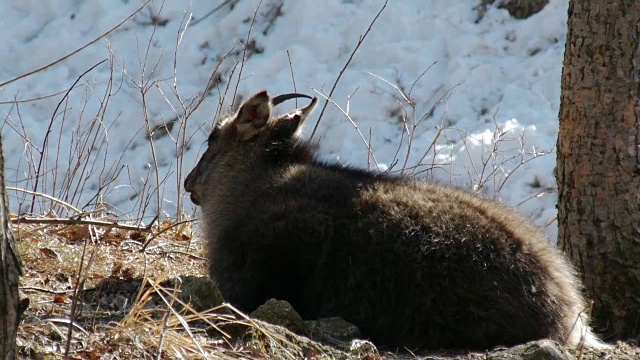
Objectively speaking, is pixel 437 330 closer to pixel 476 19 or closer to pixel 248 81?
pixel 248 81

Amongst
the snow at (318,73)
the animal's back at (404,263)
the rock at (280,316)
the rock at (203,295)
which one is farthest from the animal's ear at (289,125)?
the snow at (318,73)

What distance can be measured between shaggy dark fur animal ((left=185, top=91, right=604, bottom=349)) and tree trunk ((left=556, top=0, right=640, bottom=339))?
1.58 ft

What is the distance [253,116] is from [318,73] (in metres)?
6.54

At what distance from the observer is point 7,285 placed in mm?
2777

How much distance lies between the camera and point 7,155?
11062mm

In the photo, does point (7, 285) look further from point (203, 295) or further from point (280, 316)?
point (203, 295)

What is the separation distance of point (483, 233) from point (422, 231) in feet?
0.83

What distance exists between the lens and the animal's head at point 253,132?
220 inches

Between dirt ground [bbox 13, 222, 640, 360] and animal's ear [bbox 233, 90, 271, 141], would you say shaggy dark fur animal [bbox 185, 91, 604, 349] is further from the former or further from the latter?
animal's ear [bbox 233, 90, 271, 141]

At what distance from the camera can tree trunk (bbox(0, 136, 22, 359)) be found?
277 cm

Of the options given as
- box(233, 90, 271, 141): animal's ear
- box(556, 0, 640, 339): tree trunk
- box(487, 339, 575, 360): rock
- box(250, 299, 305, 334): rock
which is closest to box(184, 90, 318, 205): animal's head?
box(233, 90, 271, 141): animal's ear

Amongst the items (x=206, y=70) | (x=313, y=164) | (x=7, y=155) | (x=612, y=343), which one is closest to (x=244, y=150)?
(x=313, y=164)

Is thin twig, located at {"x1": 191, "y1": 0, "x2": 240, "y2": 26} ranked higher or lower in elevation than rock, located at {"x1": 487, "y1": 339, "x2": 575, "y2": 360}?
higher

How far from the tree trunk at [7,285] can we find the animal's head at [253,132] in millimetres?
2805
